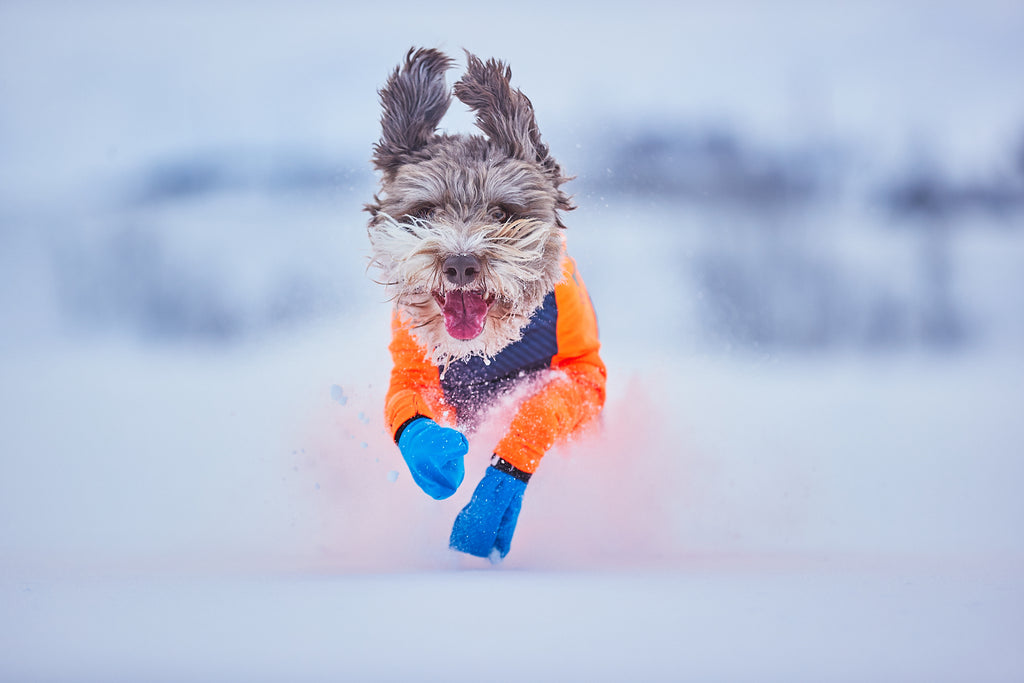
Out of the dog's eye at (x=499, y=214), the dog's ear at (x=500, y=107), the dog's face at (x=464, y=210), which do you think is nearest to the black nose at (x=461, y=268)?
the dog's face at (x=464, y=210)

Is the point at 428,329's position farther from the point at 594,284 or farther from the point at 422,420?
the point at 594,284

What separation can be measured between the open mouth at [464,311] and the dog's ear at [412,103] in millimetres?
650

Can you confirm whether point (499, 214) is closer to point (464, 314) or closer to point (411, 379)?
point (464, 314)

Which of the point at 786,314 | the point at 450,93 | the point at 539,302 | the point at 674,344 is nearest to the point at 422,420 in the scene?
the point at 539,302

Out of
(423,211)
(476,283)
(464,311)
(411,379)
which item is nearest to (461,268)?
(476,283)

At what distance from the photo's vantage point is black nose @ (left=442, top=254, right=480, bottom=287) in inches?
90.5

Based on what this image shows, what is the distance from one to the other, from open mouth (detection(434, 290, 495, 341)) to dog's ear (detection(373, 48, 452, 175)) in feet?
2.13

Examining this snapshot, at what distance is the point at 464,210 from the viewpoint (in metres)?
2.47

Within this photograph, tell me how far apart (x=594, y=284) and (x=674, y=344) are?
2.74 feet

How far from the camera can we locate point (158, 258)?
610 cm

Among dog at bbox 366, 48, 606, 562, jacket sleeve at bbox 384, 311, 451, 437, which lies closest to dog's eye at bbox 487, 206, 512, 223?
dog at bbox 366, 48, 606, 562

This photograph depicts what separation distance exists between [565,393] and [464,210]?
896mm

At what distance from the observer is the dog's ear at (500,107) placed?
2.69 m

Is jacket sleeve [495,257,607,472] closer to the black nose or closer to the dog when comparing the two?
the dog
